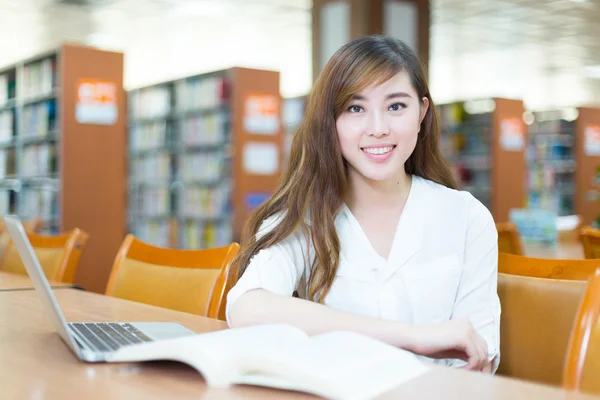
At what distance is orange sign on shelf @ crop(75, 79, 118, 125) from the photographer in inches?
221

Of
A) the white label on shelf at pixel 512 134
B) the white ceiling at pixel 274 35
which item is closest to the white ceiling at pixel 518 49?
the white ceiling at pixel 274 35

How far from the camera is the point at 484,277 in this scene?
144 cm

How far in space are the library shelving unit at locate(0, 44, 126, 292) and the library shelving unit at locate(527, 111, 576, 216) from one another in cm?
610

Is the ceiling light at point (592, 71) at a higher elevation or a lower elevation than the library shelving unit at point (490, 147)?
higher

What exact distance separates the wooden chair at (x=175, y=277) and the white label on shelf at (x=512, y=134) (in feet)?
22.0

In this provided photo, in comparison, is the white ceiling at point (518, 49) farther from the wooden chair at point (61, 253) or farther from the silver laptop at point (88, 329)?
the silver laptop at point (88, 329)

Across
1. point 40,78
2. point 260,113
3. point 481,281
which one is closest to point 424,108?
point 481,281

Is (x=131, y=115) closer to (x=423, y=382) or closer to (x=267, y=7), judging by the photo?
(x=267, y=7)

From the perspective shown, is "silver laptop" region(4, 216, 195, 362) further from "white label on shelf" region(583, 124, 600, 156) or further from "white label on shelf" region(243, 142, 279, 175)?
"white label on shelf" region(583, 124, 600, 156)

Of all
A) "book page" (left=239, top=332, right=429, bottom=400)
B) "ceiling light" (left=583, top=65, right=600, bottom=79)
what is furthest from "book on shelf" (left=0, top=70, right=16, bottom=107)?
"ceiling light" (left=583, top=65, right=600, bottom=79)

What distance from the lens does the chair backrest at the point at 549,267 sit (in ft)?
4.57

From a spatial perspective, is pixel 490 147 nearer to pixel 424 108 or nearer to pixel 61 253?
pixel 61 253

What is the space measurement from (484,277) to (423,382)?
0.59m

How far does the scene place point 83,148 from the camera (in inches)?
221
